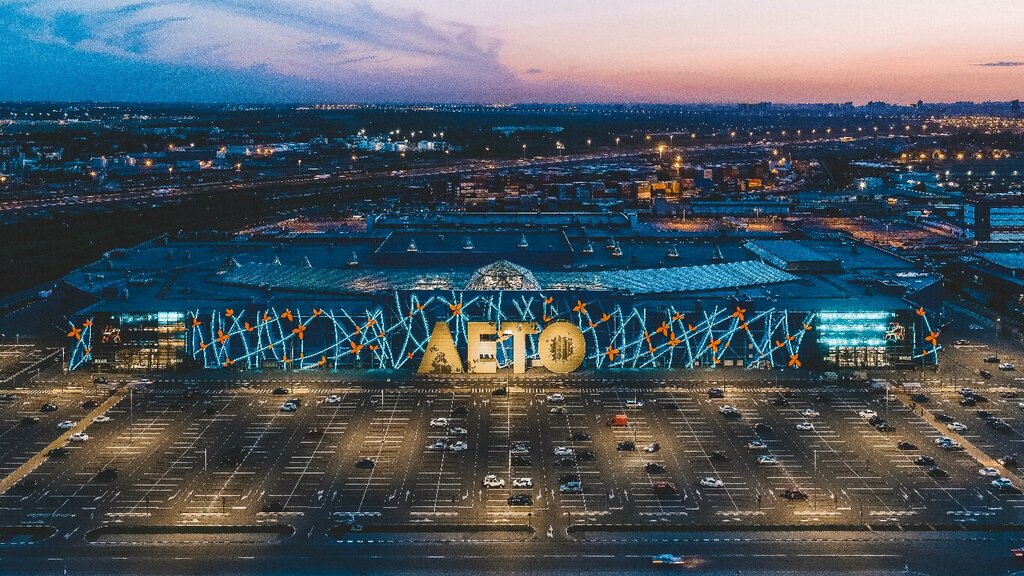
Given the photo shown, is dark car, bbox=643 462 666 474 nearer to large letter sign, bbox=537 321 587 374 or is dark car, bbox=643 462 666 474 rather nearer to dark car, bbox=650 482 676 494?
dark car, bbox=650 482 676 494

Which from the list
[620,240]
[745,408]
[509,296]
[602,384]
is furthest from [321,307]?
[620,240]

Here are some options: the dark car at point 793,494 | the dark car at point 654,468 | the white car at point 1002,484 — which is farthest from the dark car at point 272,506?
the white car at point 1002,484

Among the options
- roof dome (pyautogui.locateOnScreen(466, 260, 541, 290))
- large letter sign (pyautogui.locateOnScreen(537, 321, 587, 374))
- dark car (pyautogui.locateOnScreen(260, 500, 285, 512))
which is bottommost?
dark car (pyautogui.locateOnScreen(260, 500, 285, 512))

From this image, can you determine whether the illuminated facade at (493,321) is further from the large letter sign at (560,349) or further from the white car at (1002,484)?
the white car at (1002,484)

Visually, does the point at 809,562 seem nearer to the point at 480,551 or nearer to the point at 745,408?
the point at 480,551

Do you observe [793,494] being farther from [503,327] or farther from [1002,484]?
[503,327]

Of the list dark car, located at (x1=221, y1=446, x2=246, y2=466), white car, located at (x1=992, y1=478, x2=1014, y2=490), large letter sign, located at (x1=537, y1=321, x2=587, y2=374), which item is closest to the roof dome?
large letter sign, located at (x1=537, y1=321, x2=587, y2=374)
